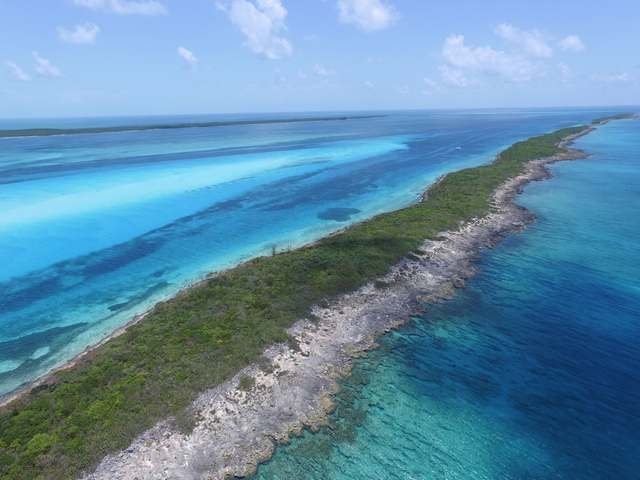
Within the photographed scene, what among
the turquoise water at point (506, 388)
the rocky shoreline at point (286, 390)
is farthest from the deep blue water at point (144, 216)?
the turquoise water at point (506, 388)

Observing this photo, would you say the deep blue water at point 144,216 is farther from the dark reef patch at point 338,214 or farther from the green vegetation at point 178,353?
the green vegetation at point 178,353

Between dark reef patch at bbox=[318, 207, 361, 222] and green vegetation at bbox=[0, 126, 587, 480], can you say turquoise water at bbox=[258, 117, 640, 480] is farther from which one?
dark reef patch at bbox=[318, 207, 361, 222]

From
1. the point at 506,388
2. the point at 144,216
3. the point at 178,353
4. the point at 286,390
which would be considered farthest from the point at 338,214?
the point at 506,388

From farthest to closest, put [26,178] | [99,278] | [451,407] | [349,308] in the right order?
[26,178]
[99,278]
[349,308]
[451,407]

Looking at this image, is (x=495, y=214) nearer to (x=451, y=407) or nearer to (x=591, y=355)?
(x=591, y=355)

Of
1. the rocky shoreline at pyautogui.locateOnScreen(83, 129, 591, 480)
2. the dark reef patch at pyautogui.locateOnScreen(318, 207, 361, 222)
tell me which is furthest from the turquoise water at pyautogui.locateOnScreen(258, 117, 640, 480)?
the dark reef patch at pyautogui.locateOnScreen(318, 207, 361, 222)

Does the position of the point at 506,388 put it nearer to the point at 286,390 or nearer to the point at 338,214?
the point at 286,390

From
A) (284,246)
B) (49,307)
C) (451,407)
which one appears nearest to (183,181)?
(284,246)
